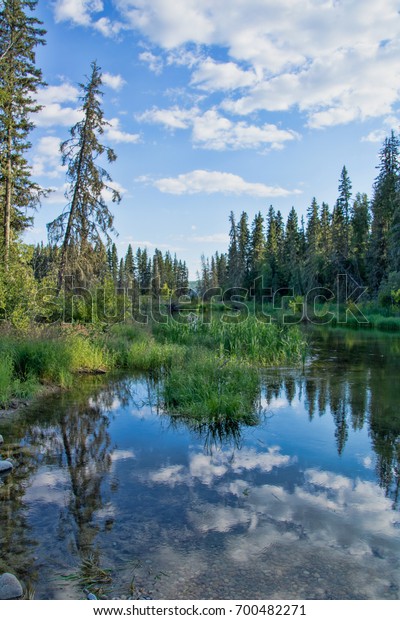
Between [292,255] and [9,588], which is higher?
[292,255]

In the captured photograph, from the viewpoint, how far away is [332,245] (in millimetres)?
54438

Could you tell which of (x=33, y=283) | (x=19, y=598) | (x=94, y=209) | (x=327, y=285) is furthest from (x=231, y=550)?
(x=327, y=285)

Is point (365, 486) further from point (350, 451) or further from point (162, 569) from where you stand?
point (162, 569)

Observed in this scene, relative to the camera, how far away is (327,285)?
5403cm

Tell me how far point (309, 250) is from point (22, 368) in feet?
163

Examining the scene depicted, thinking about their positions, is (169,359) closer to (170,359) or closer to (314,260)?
(170,359)

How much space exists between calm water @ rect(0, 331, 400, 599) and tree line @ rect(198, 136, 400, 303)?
1184 inches

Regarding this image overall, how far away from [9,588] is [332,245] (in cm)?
5461

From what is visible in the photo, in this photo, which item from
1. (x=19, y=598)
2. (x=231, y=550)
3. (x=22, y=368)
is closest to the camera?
(x=19, y=598)

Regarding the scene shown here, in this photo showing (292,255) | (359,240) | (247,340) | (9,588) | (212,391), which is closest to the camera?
(9,588)

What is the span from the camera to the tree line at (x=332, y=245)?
1788 inches

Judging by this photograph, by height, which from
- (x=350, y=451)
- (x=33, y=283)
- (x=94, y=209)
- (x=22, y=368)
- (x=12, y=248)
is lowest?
(x=350, y=451)

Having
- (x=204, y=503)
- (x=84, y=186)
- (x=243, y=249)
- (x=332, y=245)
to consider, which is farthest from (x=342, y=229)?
(x=204, y=503)

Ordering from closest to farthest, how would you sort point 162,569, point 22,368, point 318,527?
point 162,569, point 318,527, point 22,368
